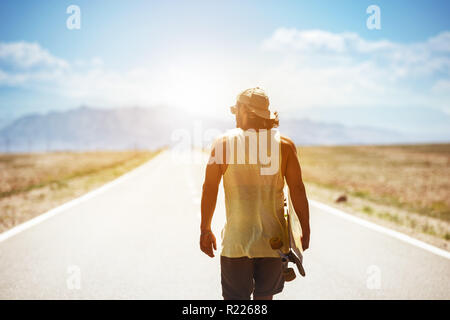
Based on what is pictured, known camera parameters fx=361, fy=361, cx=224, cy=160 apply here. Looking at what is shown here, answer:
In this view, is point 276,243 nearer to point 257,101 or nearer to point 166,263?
point 257,101

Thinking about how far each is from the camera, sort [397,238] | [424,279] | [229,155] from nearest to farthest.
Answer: [229,155]
[424,279]
[397,238]

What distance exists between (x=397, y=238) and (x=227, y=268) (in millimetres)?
4810

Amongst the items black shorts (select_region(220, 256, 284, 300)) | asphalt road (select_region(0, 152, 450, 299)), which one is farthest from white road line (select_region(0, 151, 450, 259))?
black shorts (select_region(220, 256, 284, 300))

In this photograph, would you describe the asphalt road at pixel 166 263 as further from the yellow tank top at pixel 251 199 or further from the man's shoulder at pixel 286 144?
the man's shoulder at pixel 286 144

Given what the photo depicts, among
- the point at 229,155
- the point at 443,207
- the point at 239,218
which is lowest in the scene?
the point at 443,207

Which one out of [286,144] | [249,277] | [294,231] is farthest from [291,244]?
[286,144]

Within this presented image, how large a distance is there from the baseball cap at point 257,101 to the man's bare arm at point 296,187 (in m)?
0.27

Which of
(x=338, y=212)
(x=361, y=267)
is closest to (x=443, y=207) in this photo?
(x=338, y=212)

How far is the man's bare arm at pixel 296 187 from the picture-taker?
8.19 ft

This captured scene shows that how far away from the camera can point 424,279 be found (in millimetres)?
4301

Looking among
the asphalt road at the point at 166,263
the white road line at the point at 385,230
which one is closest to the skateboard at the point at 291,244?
the asphalt road at the point at 166,263

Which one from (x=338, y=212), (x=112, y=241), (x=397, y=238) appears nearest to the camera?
(x=112, y=241)

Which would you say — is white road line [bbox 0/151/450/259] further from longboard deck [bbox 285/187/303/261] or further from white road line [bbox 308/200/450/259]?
longboard deck [bbox 285/187/303/261]
